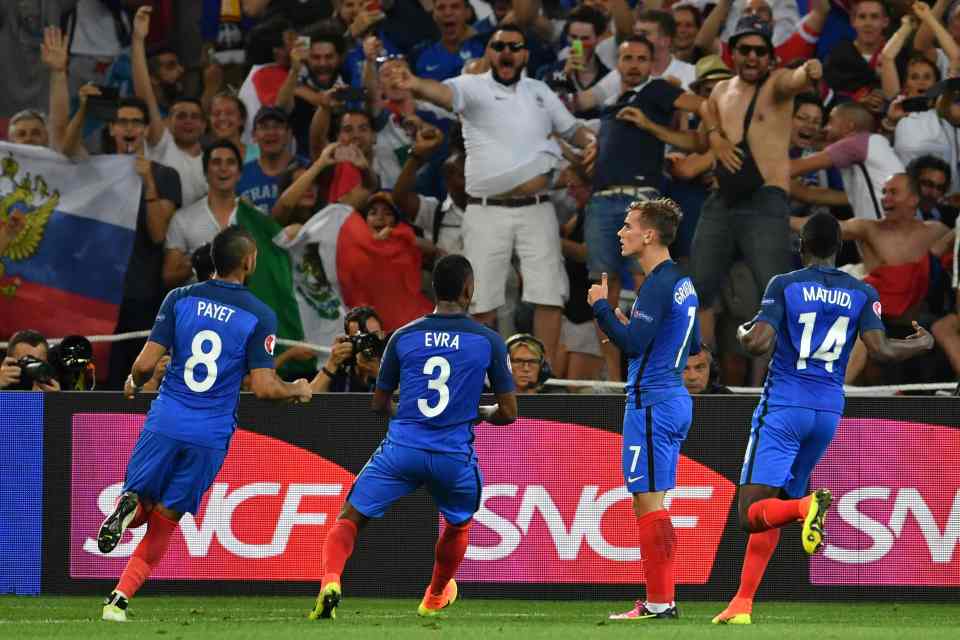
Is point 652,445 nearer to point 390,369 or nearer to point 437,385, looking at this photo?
point 437,385

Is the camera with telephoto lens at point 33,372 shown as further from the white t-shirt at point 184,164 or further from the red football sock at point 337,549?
the red football sock at point 337,549

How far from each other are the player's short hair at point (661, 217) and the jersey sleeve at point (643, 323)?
1.00 feet

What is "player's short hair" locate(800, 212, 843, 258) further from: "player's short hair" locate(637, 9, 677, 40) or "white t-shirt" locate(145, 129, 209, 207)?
"white t-shirt" locate(145, 129, 209, 207)

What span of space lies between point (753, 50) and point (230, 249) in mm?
5387

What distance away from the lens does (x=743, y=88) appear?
13469 mm

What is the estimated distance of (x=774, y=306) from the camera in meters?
9.34

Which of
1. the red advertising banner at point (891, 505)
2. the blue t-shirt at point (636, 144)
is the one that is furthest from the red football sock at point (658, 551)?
the blue t-shirt at point (636, 144)

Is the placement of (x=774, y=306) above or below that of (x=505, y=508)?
above

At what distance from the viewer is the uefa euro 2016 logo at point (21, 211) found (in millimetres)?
14000

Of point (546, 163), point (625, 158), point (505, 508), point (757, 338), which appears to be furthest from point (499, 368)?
point (546, 163)

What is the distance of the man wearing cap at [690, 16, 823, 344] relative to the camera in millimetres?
13188

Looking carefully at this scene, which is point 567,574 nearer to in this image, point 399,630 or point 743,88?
point 399,630

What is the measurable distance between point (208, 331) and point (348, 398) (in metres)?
2.45

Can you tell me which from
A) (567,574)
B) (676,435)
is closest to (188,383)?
(676,435)
